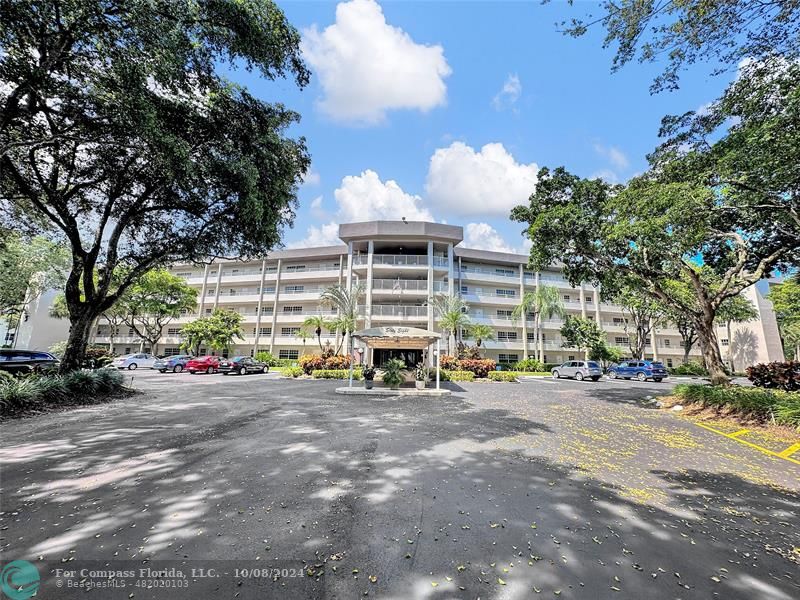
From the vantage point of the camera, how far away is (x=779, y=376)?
48.2ft

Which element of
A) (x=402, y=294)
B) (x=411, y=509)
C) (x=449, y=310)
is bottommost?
(x=411, y=509)

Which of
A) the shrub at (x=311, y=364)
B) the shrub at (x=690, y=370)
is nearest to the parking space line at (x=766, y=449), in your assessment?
the shrub at (x=311, y=364)

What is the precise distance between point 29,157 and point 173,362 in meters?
21.0

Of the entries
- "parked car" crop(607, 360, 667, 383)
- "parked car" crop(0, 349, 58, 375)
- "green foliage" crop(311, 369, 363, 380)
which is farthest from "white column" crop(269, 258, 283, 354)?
"parked car" crop(607, 360, 667, 383)

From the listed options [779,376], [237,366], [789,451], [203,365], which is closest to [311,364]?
[237,366]

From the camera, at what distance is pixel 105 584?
8.34ft

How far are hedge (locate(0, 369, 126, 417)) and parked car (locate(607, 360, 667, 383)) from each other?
3247 centimetres

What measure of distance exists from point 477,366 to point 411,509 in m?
21.0

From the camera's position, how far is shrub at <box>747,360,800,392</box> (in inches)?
558

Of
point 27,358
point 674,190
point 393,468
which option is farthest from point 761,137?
point 27,358

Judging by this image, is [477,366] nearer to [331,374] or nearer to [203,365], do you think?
[331,374]

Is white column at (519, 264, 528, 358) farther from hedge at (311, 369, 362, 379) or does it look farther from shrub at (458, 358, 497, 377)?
hedge at (311, 369, 362, 379)

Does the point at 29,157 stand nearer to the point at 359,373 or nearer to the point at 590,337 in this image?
the point at 359,373

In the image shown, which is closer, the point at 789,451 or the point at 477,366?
the point at 789,451
